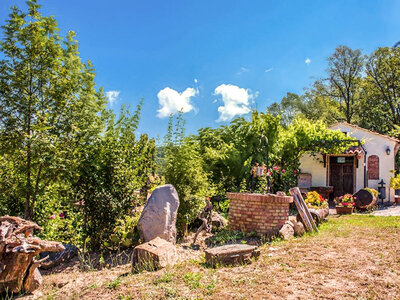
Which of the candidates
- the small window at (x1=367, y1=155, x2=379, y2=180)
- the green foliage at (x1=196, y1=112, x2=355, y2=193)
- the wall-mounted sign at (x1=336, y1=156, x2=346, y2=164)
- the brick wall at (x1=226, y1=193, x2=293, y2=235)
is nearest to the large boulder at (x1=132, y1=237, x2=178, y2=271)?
the brick wall at (x1=226, y1=193, x2=293, y2=235)

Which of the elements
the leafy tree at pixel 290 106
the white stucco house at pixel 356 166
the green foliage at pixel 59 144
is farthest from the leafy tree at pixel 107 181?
the leafy tree at pixel 290 106

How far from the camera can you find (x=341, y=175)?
47.8 ft

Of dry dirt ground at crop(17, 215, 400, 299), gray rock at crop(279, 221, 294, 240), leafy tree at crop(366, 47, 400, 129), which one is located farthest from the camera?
leafy tree at crop(366, 47, 400, 129)

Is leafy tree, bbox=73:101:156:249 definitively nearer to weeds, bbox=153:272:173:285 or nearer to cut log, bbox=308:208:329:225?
weeds, bbox=153:272:173:285

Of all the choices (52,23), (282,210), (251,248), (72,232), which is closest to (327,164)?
(282,210)

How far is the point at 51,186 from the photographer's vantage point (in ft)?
19.8

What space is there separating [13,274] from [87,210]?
2.19 meters

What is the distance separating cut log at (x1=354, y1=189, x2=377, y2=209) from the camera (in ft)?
36.9

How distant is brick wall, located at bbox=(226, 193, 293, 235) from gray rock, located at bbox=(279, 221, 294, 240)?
0.13 metres

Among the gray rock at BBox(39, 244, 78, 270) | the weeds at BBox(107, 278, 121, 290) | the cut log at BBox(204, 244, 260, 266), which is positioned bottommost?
the gray rock at BBox(39, 244, 78, 270)

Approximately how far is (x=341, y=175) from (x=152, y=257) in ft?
42.0

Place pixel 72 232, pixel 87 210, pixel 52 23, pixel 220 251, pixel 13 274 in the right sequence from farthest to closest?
pixel 72 232 < pixel 87 210 < pixel 52 23 < pixel 220 251 < pixel 13 274

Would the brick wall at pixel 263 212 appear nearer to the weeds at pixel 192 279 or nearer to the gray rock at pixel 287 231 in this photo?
the gray rock at pixel 287 231

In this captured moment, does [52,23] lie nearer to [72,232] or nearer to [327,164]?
[72,232]
